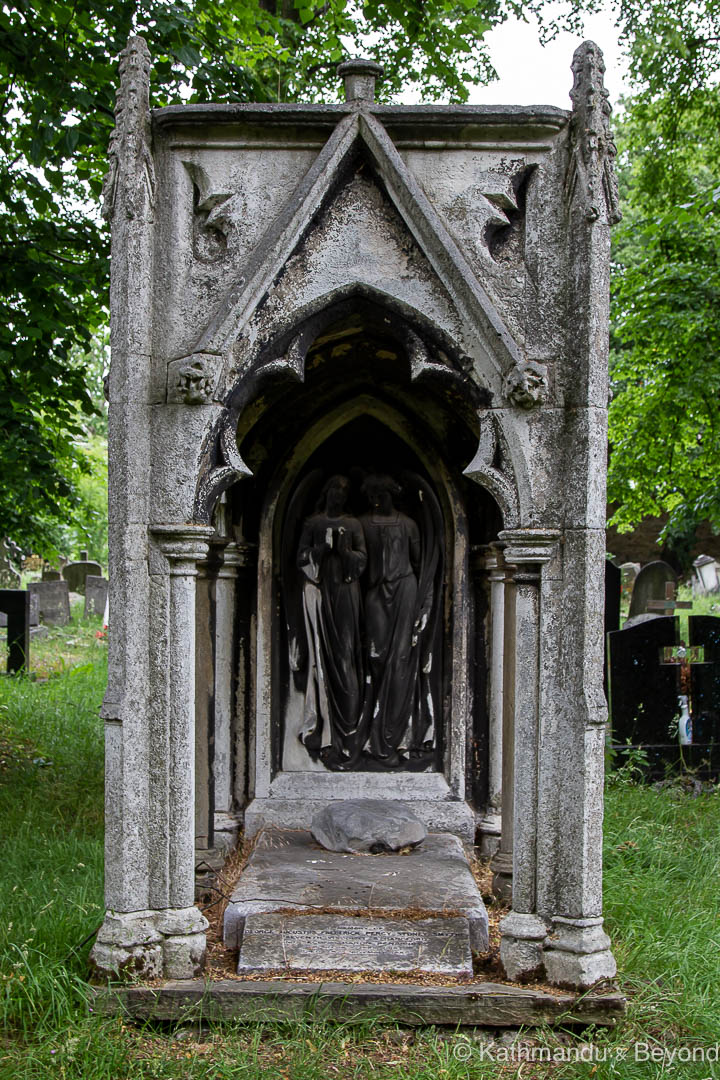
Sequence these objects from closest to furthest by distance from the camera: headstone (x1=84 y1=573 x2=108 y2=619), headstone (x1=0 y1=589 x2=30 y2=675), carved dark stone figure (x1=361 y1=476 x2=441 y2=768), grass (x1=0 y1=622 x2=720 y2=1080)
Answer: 1. grass (x1=0 y1=622 x2=720 y2=1080)
2. carved dark stone figure (x1=361 y1=476 x2=441 y2=768)
3. headstone (x1=0 y1=589 x2=30 y2=675)
4. headstone (x1=84 y1=573 x2=108 y2=619)

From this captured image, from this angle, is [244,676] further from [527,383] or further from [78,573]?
[78,573]

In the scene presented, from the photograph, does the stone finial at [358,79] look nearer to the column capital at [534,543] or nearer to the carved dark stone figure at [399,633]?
the column capital at [534,543]

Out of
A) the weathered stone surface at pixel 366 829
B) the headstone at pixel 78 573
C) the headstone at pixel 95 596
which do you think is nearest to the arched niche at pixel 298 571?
the weathered stone surface at pixel 366 829

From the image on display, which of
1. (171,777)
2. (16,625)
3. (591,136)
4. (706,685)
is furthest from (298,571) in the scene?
(16,625)

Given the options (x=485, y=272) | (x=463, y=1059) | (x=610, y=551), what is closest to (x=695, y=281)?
(x=485, y=272)

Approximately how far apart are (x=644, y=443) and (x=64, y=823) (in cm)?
742

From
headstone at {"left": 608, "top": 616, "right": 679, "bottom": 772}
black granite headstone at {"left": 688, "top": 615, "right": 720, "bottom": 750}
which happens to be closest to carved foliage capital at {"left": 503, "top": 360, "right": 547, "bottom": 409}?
headstone at {"left": 608, "top": 616, "right": 679, "bottom": 772}

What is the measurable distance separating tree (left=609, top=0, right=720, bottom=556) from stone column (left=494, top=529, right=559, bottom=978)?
231 inches

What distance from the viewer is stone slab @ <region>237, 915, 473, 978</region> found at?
407cm

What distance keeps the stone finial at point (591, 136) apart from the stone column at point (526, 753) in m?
1.37

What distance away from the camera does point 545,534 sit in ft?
13.3

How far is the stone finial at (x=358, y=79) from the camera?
421 cm

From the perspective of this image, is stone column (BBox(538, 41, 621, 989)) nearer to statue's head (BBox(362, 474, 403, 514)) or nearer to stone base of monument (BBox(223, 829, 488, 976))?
stone base of monument (BBox(223, 829, 488, 976))

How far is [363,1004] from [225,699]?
1.96 meters
